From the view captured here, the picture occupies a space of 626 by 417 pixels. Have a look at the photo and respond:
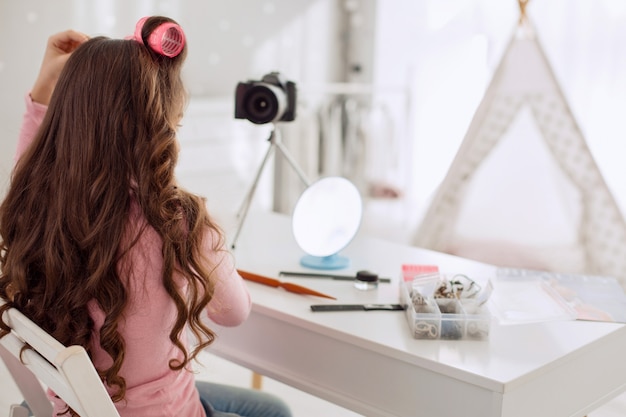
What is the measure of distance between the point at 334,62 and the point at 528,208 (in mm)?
1625

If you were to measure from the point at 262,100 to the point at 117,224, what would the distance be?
2.46 feet

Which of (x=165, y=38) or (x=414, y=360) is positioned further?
(x=414, y=360)

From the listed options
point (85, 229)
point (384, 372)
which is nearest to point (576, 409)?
point (384, 372)

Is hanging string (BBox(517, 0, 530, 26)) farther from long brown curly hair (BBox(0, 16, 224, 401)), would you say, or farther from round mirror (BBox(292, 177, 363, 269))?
long brown curly hair (BBox(0, 16, 224, 401))

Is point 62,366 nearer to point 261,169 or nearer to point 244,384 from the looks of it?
point 261,169

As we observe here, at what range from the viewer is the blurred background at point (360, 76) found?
3.32 meters

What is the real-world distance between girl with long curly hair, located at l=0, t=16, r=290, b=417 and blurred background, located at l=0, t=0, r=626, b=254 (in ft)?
6.30

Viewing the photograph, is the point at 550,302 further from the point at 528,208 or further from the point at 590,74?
the point at 590,74

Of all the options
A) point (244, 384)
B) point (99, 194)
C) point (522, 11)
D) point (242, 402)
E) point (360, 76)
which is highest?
point (522, 11)

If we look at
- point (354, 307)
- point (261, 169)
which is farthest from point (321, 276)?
point (261, 169)

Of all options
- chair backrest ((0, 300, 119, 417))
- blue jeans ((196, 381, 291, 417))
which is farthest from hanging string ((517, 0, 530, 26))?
chair backrest ((0, 300, 119, 417))

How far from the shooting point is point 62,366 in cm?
96

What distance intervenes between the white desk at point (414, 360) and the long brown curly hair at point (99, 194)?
34 cm

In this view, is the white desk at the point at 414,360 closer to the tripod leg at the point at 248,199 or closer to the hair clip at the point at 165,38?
the tripod leg at the point at 248,199
